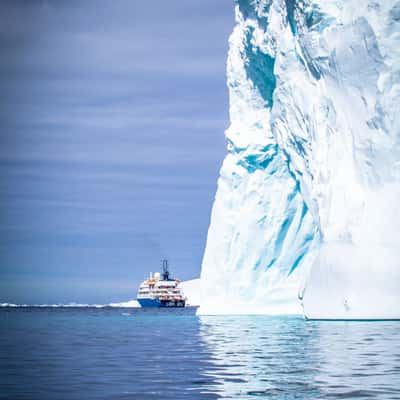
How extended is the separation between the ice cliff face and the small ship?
98.7ft

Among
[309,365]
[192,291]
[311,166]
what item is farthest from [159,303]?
[309,365]

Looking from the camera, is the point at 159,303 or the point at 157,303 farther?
the point at 157,303

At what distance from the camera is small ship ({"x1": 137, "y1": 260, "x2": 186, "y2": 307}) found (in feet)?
222

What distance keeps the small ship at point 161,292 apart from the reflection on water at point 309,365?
49191 millimetres

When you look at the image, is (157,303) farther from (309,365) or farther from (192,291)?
(309,365)

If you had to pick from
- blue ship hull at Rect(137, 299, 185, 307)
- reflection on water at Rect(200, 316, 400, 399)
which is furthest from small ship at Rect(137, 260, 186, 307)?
reflection on water at Rect(200, 316, 400, 399)

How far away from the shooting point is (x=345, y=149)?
25859 mm

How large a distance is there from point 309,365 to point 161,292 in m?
57.4

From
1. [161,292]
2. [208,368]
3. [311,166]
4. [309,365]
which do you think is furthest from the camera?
[161,292]

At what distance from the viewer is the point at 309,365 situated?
1156cm

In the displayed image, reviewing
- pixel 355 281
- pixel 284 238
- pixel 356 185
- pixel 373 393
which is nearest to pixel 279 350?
pixel 373 393

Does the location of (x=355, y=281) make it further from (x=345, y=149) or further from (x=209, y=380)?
(x=209, y=380)

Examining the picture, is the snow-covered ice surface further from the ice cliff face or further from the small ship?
the ice cliff face

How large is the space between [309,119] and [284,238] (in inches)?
316
